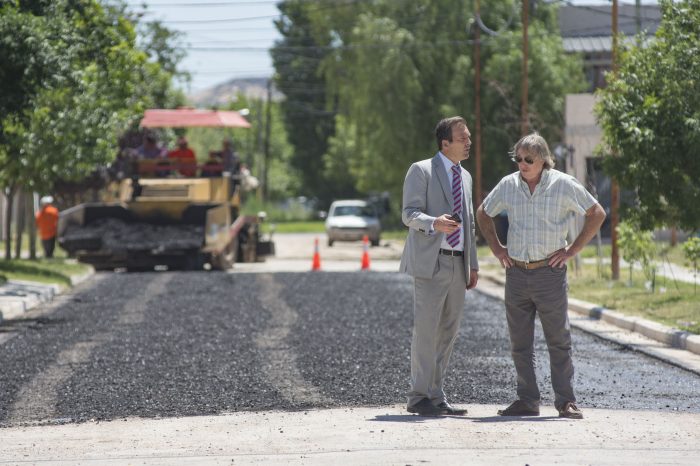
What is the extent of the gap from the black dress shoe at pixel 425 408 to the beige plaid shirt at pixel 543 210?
1128 mm

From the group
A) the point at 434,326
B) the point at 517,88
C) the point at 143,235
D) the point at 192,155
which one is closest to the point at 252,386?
the point at 434,326

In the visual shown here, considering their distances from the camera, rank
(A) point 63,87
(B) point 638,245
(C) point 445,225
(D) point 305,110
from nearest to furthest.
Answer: (C) point 445,225
(B) point 638,245
(A) point 63,87
(D) point 305,110

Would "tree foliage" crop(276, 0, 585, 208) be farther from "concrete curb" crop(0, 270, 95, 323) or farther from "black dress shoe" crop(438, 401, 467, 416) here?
"black dress shoe" crop(438, 401, 467, 416)

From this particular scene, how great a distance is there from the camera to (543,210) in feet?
30.6

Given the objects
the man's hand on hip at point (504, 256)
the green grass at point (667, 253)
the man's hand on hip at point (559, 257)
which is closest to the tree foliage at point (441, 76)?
the green grass at point (667, 253)

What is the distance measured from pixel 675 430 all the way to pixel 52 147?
2257 cm

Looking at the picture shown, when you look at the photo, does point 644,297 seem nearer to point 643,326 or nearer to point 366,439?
point 643,326

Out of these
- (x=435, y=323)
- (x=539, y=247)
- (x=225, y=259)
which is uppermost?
(x=539, y=247)

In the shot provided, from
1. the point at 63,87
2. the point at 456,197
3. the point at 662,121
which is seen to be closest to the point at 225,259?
the point at 63,87

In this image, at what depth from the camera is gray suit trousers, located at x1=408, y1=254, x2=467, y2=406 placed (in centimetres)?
948

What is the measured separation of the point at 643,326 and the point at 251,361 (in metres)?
5.50

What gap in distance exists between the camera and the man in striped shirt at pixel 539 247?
933cm

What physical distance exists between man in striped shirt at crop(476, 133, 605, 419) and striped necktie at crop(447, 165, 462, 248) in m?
0.16

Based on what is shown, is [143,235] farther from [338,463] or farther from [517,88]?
[338,463]
